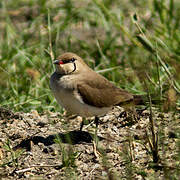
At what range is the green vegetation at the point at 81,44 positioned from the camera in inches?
220

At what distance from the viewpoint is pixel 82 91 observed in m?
4.50

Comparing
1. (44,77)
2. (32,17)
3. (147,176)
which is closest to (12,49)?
(44,77)

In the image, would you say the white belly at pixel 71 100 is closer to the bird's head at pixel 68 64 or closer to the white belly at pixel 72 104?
the white belly at pixel 72 104

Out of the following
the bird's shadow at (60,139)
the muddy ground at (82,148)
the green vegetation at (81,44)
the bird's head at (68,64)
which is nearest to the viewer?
the muddy ground at (82,148)

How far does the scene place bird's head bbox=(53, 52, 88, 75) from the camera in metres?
4.74

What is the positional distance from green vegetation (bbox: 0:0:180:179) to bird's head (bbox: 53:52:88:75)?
476 millimetres

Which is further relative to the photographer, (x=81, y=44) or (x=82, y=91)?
(x=81, y=44)

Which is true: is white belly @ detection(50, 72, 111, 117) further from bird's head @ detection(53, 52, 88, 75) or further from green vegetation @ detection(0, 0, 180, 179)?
green vegetation @ detection(0, 0, 180, 179)

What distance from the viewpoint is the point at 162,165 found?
3.80 metres

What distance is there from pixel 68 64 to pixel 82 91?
0.45 m

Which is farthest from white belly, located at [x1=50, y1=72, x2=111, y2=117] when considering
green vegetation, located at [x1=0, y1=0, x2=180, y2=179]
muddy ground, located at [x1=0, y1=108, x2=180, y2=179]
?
green vegetation, located at [x1=0, y1=0, x2=180, y2=179]

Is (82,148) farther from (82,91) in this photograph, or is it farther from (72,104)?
(82,91)

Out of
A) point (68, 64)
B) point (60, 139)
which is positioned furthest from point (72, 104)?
point (68, 64)

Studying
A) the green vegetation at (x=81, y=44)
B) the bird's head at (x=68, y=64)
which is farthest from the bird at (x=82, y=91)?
the green vegetation at (x=81, y=44)
